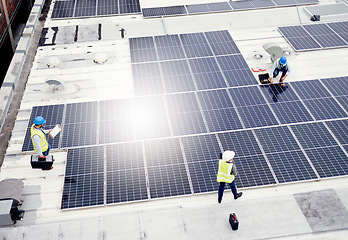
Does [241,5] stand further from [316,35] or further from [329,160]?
[329,160]

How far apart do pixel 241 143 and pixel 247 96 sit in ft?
10.6

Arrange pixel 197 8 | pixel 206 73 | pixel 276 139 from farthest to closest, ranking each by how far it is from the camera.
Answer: pixel 197 8
pixel 206 73
pixel 276 139

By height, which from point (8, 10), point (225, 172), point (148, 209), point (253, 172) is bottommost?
point (8, 10)

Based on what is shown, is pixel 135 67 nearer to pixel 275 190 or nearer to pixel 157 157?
pixel 157 157

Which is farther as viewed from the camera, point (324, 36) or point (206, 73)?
point (324, 36)

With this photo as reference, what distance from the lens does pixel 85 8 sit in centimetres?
2344

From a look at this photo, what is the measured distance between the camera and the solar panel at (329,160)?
13.0m

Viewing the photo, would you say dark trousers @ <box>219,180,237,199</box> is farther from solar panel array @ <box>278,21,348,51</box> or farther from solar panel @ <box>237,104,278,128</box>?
solar panel array @ <box>278,21,348,51</box>

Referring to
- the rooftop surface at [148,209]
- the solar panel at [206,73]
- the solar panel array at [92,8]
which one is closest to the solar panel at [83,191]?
the rooftop surface at [148,209]

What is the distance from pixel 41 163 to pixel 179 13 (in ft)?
47.1

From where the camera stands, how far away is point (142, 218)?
38.2ft

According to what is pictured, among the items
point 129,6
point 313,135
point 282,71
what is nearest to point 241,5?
point 129,6

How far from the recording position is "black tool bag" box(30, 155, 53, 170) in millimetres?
12812

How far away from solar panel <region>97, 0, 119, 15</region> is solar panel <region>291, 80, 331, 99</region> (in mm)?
12942
